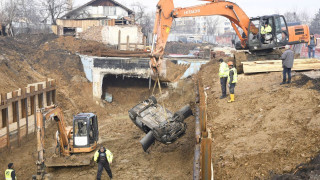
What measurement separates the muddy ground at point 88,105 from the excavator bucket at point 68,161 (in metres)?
0.41

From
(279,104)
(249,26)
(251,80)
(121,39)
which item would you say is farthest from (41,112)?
(121,39)

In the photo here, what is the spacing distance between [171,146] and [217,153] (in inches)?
242

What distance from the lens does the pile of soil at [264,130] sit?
6609 mm

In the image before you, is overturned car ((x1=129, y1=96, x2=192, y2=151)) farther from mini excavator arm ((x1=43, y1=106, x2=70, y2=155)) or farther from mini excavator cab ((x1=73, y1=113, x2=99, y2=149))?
mini excavator arm ((x1=43, y1=106, x2=70, y2=155))

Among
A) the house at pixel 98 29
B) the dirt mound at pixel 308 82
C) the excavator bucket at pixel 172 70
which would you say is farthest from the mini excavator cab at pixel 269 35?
the house at pixel 98 29

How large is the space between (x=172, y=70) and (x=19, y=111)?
13.6 m

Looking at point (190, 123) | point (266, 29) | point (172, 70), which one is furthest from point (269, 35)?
point (172, 70)

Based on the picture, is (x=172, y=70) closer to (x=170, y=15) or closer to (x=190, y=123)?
(x=190, y=123)

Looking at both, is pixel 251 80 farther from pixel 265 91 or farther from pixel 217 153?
pixel 217 153

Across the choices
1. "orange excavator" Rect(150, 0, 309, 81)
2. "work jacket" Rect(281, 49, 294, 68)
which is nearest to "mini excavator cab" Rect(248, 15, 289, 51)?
"orange excavator" Rect(150, 0, 309, 81)

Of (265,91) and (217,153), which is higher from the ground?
(265,91)

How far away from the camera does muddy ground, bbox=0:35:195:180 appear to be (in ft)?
40.9

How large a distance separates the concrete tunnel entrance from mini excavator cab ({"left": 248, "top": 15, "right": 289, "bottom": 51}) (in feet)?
36.9

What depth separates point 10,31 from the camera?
110ft
